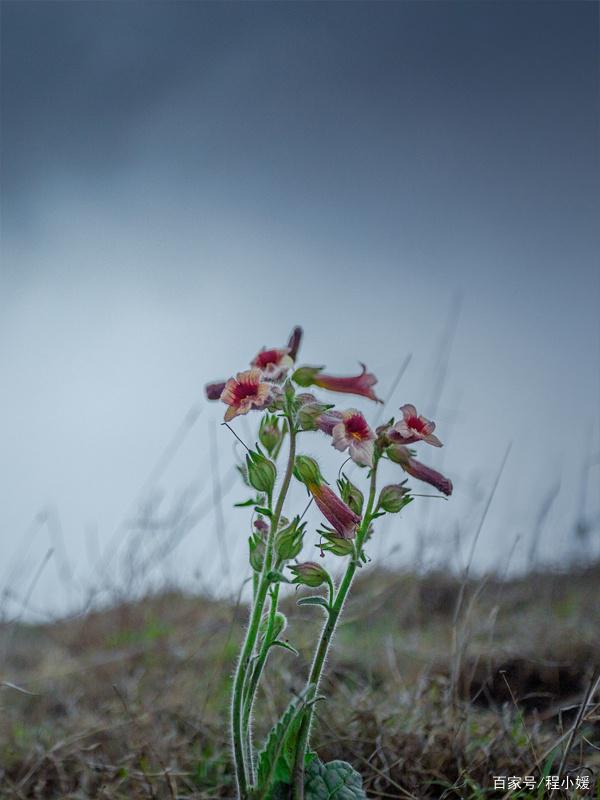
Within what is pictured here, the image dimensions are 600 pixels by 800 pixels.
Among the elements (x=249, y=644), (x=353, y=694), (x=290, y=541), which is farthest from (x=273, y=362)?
(x=353, y=694)

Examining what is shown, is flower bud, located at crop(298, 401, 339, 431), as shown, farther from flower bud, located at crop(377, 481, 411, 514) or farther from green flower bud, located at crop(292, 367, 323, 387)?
flower bud, located at crop(377, 481, 411, 514)

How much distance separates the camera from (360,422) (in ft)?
4.29

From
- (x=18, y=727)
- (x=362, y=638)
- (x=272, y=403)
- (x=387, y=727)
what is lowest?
(x=18, y=727)

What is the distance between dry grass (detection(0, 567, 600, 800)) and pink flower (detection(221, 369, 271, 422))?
0.47 m

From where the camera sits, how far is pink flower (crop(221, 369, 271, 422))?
1.27 metres

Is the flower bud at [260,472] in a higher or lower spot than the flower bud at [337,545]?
higher

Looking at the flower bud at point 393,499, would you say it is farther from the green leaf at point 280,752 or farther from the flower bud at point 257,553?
the green leaf at point 280,752

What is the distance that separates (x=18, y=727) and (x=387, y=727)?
1394 millimetres

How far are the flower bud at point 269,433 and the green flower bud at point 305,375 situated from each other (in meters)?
0.08

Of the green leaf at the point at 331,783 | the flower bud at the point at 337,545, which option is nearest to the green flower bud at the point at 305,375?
the flower bud at the point at 337,545

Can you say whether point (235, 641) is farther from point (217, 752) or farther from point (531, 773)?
point (531, 773)

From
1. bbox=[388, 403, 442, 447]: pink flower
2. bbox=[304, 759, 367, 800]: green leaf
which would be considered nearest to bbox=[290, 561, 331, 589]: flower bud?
bbox=[388, 403, 442, 447]: pink flower

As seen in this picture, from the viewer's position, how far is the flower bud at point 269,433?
1.32m

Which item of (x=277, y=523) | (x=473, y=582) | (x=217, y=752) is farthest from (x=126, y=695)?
(x=473, y=582)
